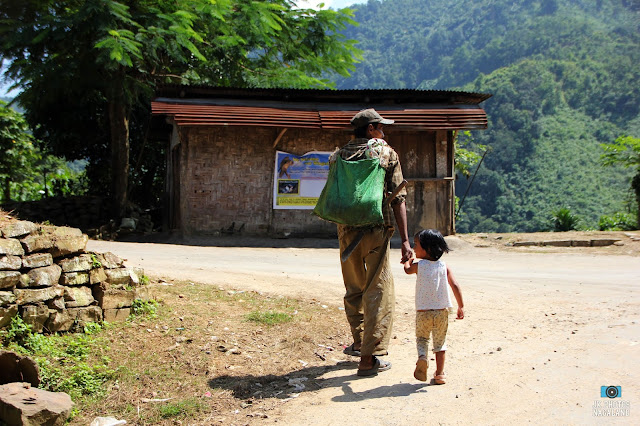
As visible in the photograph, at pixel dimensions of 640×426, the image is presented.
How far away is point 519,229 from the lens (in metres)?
37.6

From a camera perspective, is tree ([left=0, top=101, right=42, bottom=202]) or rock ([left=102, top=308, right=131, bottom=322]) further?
tree ([left=0, top=101, right=42, bottom=202])

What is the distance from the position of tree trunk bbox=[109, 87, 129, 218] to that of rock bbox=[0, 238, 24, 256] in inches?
436

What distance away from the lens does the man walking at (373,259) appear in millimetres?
4562

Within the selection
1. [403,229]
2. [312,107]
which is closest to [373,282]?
[403,229]

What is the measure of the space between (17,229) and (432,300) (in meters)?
3.88

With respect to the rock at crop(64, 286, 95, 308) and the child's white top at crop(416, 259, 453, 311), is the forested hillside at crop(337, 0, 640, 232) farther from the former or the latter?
the rock at crop(64, 286, 95, 308)

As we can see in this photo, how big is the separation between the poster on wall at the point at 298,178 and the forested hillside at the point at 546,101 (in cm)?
1466

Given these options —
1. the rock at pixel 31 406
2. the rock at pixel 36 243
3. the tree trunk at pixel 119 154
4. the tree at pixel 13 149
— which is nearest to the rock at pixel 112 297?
the rock at pixel 36 243

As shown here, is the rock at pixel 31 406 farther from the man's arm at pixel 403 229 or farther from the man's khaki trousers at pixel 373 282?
the man's arm at pixel 403 229

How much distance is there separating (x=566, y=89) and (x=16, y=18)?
5554 cm

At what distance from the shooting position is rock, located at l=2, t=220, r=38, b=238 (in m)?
5.33

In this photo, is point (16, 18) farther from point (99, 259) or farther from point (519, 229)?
point (519, 229)

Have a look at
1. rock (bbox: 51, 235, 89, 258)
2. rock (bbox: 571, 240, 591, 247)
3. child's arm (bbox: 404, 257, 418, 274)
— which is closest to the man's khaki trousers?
child's arm (bbox: 404, 257, 418, 274)

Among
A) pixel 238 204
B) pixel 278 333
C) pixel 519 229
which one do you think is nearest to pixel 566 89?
pixel 519 229
